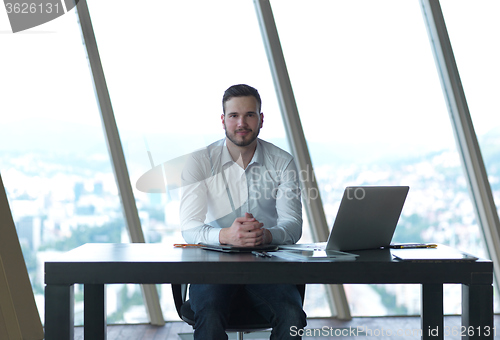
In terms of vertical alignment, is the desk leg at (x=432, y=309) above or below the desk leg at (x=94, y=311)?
below

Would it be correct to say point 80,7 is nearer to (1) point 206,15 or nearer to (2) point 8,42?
(2) point 8,42

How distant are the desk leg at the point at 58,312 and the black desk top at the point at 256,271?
30mm

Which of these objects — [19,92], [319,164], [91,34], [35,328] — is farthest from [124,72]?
[35,328]

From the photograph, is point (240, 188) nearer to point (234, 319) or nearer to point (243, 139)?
point (243, 139)

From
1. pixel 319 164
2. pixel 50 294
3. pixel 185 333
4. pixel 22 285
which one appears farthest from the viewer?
pixel 319 164

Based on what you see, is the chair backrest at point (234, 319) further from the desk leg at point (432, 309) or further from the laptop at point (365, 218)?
the desk leg at point (432, 309)

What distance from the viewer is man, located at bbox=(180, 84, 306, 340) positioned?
2023 millimetres

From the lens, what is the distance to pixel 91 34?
3.71 meters

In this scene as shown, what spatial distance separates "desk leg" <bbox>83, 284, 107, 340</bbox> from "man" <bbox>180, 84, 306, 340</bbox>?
351 millimetres

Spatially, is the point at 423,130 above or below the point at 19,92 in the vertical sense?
below

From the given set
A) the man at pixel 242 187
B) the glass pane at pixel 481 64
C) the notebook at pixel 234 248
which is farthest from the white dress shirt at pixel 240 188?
the glass pane at pixel 481 64

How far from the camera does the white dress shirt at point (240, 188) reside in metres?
2.20

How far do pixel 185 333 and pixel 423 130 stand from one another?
94.3 inches

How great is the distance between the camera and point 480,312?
1.57 m
